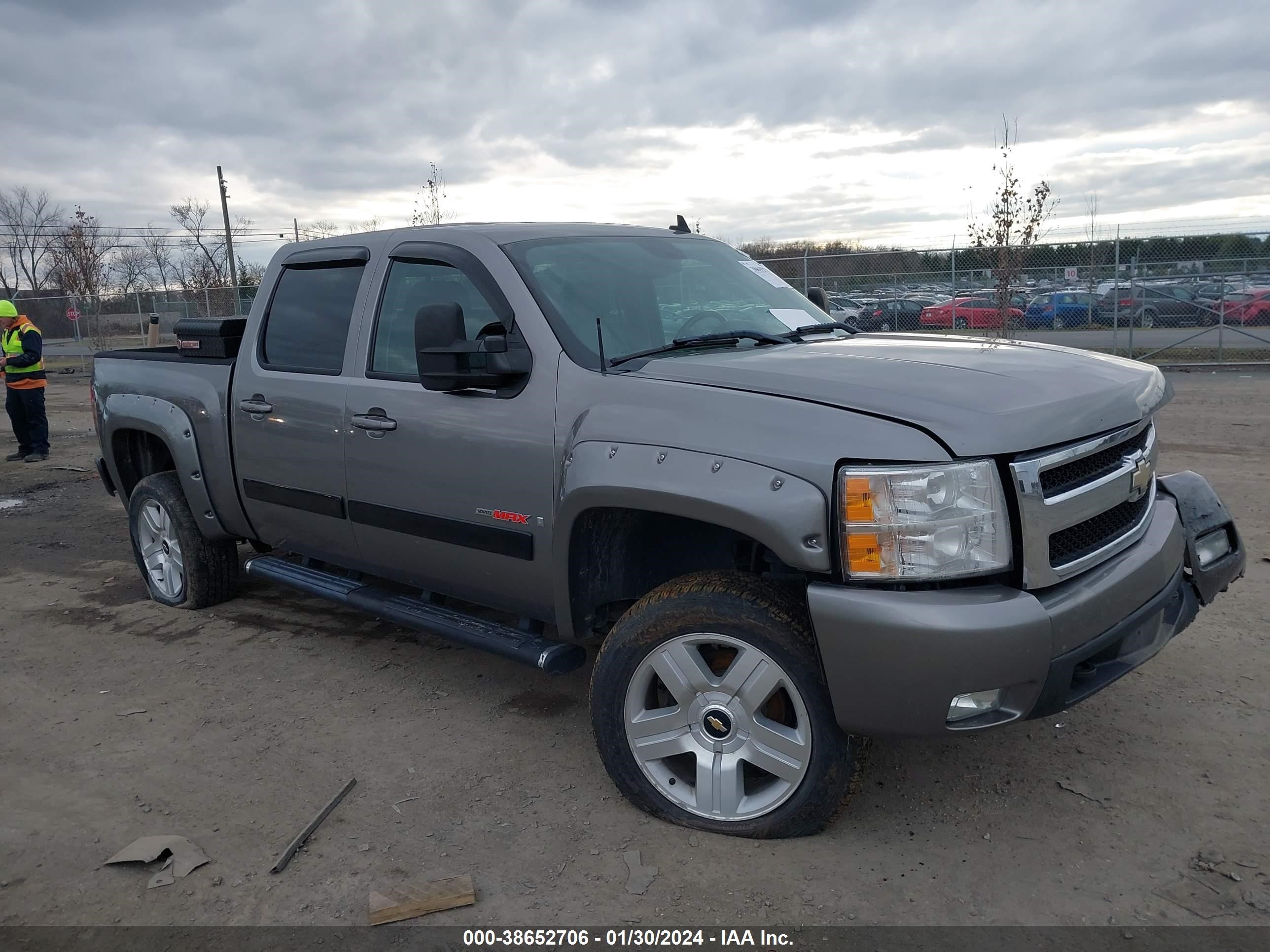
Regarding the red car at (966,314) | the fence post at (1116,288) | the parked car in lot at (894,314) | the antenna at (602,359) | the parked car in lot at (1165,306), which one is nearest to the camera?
the antenna at (602,359)

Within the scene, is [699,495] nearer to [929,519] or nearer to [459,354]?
[929,519]

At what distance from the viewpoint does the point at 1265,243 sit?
19906mm

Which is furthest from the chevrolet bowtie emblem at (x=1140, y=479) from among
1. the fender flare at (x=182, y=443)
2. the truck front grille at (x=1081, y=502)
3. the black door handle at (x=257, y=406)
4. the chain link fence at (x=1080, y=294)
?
the chain link fence at (x=1080, y=294)

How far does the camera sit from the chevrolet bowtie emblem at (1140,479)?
3.14 meters

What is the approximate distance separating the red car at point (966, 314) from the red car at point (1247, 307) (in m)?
3.66

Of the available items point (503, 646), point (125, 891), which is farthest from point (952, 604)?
point (125, 891)

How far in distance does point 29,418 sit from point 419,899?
10.5 metres

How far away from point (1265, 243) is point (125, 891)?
22949 mm

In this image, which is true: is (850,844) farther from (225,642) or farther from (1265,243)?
(1265,243)

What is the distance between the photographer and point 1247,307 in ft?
59.6

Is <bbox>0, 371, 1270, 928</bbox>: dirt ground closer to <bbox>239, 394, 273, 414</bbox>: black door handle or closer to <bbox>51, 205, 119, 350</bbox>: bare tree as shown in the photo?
<bbox>239, 394, 273, 414</bbox>: black door handle

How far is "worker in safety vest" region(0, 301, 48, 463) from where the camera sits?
1098cm

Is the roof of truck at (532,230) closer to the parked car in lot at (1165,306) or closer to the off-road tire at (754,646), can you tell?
the off-road tire at (754,646)

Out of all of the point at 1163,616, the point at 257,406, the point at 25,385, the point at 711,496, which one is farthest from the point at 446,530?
the point at 25,385
